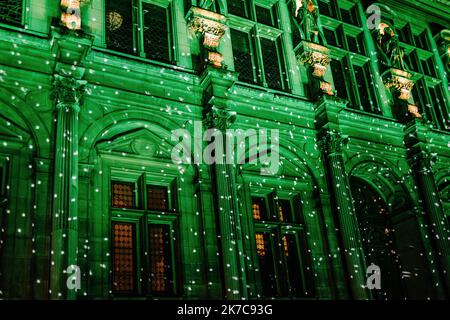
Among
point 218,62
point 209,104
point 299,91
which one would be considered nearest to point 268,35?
point 299,91

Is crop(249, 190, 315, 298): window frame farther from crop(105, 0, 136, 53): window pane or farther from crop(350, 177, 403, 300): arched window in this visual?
crop(105, 0, 136, 53): window pane

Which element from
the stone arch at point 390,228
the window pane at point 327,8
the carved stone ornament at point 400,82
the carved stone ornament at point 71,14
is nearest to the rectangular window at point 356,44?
the window pane at point 327,8

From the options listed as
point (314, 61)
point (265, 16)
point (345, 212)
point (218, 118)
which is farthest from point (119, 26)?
point (345, 212)

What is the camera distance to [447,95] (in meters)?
18.2

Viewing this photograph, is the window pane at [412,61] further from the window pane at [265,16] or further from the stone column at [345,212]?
the stone column at [345,212]

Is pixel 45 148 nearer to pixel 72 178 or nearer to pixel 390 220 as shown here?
pixel 72 178

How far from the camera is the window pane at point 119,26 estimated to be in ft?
41.5

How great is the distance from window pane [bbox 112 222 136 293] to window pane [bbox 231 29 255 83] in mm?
5510

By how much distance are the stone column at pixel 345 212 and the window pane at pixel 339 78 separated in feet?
7.40

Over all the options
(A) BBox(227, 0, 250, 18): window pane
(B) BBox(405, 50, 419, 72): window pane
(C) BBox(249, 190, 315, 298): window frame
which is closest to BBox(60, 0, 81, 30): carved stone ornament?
(A) BBox(227, 0, 250, 18): window pane

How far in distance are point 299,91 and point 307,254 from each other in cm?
480

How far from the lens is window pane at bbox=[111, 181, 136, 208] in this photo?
11.2m
